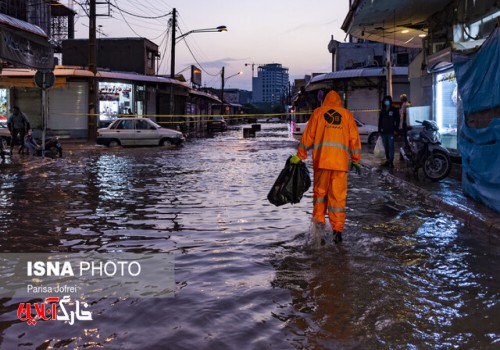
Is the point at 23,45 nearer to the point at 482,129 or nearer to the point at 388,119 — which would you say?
the point at 388,119

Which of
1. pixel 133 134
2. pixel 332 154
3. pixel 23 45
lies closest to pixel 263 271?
pixel 332 154

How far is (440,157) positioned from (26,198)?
29.3 ft

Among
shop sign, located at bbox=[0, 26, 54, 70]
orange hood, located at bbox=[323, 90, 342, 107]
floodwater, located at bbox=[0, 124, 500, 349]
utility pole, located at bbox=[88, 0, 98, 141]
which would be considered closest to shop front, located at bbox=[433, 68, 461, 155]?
floodwater, located at bbox=[0, 124, 500, 349]

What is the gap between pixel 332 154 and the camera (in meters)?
6.11

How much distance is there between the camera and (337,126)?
622 centimetres

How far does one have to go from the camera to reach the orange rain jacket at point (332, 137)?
241 inches

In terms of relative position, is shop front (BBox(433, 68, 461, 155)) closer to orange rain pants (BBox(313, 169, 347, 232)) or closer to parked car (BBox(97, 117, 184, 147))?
orange rain pants (BBox(313, 169, 347, 232))

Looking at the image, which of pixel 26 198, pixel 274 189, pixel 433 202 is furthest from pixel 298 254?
pixel 26 198

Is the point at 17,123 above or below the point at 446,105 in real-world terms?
below

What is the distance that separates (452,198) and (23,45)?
12925 mm

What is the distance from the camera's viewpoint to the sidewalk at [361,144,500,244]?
7.03m

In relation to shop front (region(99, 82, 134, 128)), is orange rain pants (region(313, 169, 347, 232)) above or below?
below

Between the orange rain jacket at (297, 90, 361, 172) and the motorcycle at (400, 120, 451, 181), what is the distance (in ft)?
19.2

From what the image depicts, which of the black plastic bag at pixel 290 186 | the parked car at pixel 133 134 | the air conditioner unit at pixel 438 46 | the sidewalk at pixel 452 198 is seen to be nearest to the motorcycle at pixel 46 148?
the parked car at pixel 133 134
